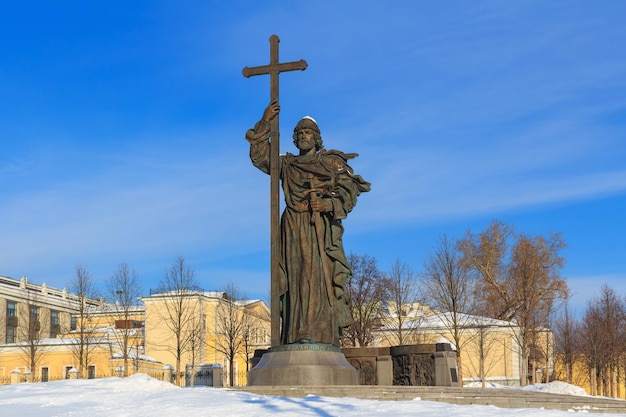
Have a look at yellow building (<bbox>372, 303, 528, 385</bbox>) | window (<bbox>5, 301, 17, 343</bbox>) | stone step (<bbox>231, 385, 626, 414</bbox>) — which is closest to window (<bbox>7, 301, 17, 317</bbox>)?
window (<bbox>5, 301, 17, 343</bbox>)

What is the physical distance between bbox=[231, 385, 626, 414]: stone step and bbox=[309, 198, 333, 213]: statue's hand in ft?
12.0

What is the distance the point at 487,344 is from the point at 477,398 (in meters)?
38.1

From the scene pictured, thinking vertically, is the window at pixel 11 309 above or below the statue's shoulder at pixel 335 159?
below

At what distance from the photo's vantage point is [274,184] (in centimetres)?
1386

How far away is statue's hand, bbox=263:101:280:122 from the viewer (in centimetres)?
1418

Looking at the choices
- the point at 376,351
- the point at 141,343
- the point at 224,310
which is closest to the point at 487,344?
the point at 224,310

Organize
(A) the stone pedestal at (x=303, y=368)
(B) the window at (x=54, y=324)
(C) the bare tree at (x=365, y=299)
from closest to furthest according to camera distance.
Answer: (A) the stone pedestal at (x=303, y=368) < (C) the bare tree at (x=365, y=299) < (B) the window at (x=54, y=324)

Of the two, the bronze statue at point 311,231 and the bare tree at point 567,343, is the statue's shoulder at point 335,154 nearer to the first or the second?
the bronze statue at point 311,231

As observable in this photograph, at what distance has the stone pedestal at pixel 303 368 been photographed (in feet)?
40.8

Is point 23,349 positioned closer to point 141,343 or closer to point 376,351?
point 141,343

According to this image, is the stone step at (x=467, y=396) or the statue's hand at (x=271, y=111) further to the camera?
the statue's hand at (x=271, y=111)

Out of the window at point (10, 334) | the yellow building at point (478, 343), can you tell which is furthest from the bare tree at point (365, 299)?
the window at point (10, 334)

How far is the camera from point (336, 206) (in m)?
13.7

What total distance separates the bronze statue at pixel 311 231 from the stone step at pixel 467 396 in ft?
7.97
